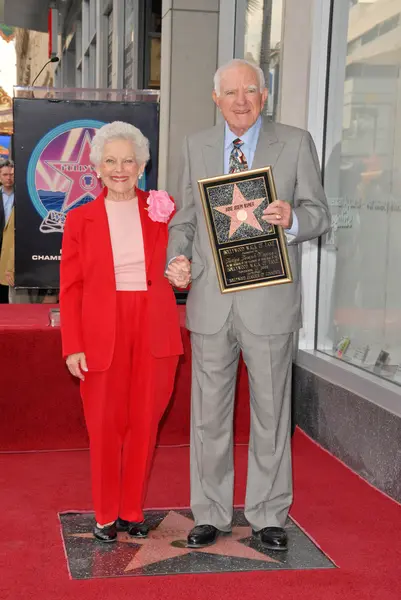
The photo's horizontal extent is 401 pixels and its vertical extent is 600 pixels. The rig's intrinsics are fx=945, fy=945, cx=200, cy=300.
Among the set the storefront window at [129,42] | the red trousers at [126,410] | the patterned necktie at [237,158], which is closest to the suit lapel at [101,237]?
the red trousers at [126,410]

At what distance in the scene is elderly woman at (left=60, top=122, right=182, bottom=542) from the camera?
11.5 ft

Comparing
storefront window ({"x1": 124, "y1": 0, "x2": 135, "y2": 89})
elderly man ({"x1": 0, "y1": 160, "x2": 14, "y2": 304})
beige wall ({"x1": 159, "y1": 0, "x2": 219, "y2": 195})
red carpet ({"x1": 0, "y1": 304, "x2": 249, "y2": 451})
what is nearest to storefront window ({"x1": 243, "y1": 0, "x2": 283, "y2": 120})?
beige wall ({"x1": 159, "y1": 0, "x2": 219, "y2": 195})

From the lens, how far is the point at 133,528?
12.1 feet

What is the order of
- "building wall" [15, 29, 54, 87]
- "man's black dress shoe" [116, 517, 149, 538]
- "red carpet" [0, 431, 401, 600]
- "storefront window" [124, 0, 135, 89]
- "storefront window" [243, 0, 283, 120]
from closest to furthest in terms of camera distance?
"red carpet" [0, 431, 401, 600]
"man's black dress shoe" [116, 517, 149, 538]
"storefront window" [243, 0, 283, 120]
"storefront window" [124, 0, 135, 89]
"building wall" [15, 29, 54, 87]

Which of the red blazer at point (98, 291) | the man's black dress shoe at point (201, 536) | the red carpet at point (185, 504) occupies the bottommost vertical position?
the red carpet at point (185, 504)

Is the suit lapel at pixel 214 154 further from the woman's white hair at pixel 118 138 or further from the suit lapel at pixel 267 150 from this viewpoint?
the woman's white hair at pixel 118 138

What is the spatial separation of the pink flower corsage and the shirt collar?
12.0 inches

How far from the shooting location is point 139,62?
1055 centimetres

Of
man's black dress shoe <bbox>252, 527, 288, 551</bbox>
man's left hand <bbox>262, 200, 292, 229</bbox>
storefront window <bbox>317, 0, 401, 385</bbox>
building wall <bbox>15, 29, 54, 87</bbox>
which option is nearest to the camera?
man's left hand <bbox>262, 200, 292, 229</bbox>

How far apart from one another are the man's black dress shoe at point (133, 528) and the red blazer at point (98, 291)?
664 mm

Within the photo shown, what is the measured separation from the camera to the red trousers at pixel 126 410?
11.6 ft

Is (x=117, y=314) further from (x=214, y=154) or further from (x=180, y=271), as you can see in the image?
(x=214, y=154)

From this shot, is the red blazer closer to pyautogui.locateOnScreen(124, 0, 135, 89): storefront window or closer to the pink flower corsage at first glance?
the pink flower corsage

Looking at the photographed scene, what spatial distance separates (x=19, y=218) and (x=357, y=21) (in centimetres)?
215
